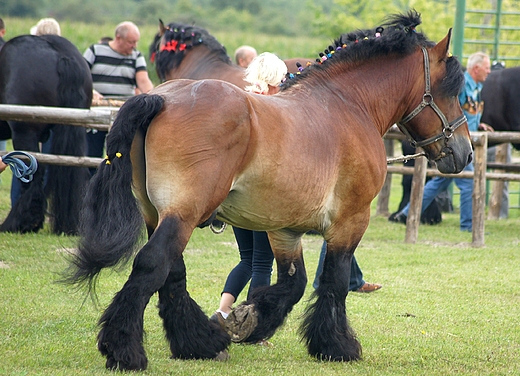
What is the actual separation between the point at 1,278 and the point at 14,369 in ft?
→ 8.21

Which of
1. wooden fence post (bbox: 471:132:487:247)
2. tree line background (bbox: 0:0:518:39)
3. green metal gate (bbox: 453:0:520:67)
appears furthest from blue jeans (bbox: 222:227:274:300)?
tree line background (bbox: 0:0:518:39)

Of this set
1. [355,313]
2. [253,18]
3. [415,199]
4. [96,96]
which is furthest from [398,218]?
[253,18]

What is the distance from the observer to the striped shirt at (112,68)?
30.7ft

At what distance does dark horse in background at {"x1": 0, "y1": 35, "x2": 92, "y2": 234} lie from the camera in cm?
802

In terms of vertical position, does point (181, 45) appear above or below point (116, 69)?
above

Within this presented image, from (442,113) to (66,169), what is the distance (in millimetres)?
4611

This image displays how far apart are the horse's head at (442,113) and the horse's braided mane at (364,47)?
0.45ft

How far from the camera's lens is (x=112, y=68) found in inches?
372

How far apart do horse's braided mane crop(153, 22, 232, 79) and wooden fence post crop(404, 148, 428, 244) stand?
9.18ft

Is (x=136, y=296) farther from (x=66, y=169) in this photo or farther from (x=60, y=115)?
(x=66, y=169)

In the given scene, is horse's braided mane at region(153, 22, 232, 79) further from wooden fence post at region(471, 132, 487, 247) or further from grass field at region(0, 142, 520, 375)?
wooden fence post at region(471, 132, 487, 247)

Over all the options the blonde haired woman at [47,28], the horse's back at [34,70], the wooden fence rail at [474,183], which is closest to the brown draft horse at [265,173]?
the wooden fence rail at [474,183]

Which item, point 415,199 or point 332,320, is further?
point 415,199

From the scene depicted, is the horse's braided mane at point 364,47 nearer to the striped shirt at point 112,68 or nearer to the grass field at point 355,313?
the grass field at point 355,313
